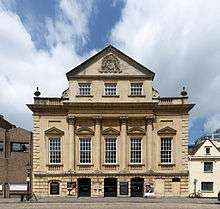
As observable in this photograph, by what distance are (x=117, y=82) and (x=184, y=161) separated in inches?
465

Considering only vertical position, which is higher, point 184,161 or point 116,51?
point 116,51

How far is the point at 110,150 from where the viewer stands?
184ft

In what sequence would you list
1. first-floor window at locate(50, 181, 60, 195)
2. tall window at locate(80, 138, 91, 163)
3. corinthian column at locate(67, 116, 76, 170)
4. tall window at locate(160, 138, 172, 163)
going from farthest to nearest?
tall window at locate(160, 138, 172, 163)
tall window at locate(80, 138, 91, 163)
corinthian column at locate(67, 116, 76, 170)
first-floor window at locate(50, 181, 60, 195)

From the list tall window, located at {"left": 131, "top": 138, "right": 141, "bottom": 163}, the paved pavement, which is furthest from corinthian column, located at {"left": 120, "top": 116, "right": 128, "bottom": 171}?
the paved pavement

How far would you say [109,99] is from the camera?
56.4 metres

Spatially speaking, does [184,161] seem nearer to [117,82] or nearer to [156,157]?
[156,157]

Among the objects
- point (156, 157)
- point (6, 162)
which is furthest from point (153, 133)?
point (6, 162)

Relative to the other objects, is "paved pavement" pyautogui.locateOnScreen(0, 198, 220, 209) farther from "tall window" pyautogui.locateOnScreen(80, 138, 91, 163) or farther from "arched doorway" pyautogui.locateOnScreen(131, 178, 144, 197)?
"tall window" pyautogui.locateOnScreen(80, 138, 91, 163)

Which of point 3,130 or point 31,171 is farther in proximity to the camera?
point 3,130

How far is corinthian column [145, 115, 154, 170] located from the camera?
55.6 meters

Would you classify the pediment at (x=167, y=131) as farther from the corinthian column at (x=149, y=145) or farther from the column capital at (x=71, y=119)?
the column capital at (x=71, y=119)

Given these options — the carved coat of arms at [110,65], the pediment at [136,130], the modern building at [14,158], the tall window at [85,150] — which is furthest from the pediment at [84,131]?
the modern building at [14,158]

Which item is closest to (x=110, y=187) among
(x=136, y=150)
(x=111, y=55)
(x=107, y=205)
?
(x=136, y=150)

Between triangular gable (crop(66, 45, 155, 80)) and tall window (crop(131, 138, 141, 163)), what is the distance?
7467 millimetres
